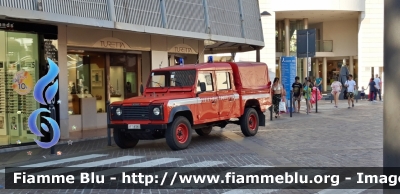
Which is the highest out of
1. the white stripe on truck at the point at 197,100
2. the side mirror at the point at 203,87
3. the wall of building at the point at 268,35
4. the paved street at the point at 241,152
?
the wall of building at the point at 268,35

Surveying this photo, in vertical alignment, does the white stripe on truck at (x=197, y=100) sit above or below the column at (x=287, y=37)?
below

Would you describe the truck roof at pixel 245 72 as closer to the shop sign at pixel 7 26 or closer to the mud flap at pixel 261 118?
the mud flap at pixel 261 118

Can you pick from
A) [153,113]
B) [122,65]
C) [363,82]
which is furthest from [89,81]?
[363,82]

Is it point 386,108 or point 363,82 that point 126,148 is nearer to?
point 386,108

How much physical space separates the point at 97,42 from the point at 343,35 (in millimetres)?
31708

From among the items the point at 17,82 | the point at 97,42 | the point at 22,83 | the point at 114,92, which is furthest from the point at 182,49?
the point at 17,82

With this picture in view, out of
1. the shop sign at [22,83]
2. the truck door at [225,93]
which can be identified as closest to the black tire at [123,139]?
the truck door at [225,93]

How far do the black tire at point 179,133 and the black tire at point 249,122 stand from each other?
108 inches

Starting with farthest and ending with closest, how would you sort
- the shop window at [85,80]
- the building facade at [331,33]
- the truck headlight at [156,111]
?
1. the building facade at [331,33]
2. the shop window at [85,80]
3. the truck headlight at [156,111]

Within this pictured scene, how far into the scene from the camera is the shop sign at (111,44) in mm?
15883

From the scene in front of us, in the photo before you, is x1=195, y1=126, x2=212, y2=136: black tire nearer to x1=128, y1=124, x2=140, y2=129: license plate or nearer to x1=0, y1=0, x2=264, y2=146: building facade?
x1=0, y1=0, x2=264, y2=146: building facade

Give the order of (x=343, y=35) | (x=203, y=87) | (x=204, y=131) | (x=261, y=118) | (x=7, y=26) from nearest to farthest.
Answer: (x=7, y=26), (x=203, y=87), (x=204, y=131), (x=261, y=118), (x=343, y=35)

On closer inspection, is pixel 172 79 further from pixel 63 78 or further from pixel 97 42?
pixel 97 42

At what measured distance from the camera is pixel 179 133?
1173 centimetres
